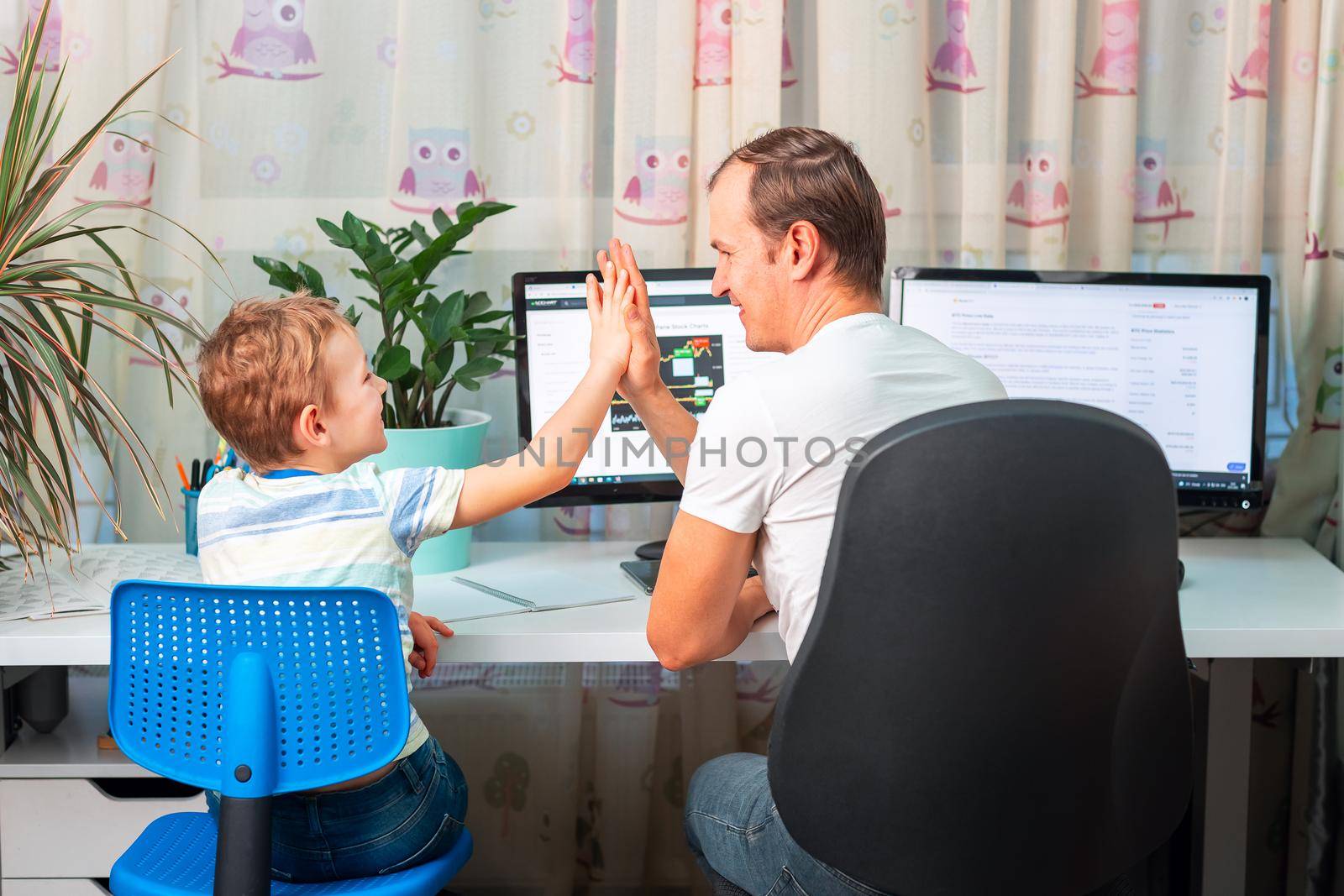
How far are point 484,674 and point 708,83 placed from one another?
1131mm

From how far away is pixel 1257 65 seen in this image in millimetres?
2025

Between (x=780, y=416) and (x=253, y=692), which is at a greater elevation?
(x=780, y=416)

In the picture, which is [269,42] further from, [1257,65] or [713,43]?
[1257,65]

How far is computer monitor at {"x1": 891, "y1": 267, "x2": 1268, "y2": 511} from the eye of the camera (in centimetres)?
189

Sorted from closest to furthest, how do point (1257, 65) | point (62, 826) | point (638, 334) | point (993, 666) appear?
point (993, 666)
point (638, 334)
point (62, 826)
point (1257, 65)

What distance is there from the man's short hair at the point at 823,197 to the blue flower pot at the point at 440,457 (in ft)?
2.25

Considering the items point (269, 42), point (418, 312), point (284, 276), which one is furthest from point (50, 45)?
point (418, 312)

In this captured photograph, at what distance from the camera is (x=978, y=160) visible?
205 centimetres

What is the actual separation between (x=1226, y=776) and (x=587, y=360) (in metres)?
1.14

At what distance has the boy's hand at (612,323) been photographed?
1475 mm

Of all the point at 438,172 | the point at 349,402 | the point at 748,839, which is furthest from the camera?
the point at 438,172

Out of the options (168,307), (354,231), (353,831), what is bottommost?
(353,831)

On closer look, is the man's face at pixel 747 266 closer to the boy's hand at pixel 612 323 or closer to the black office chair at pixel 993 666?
the boy's hand at pixel 612 323

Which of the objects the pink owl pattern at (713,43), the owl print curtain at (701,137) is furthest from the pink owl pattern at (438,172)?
the pink owl pattern at (713,43)
